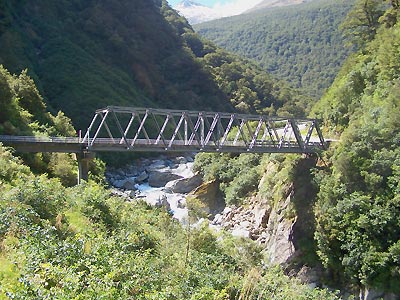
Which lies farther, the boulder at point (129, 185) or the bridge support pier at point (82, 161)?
the boulder at point (129, 185)

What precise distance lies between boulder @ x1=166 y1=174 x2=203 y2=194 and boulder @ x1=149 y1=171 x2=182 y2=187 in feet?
8.58

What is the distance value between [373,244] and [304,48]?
154155 millimetres

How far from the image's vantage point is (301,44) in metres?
167

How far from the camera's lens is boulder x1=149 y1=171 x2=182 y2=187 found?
50250 millimetres

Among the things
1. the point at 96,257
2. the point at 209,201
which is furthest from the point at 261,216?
the point at 96,257

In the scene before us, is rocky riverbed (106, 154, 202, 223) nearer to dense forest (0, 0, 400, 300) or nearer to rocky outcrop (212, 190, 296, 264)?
dense forest (0, 0, 400, 300)

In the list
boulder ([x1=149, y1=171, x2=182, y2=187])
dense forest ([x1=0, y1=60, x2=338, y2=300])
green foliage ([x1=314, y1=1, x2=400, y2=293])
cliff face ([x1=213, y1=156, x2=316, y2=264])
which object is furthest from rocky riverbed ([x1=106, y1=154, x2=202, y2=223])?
dense forest ([x1=0, y1=60, x2=338, y2=300])

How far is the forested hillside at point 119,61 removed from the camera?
69.1m

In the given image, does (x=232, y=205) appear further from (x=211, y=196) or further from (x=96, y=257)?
(x=96, y=257)

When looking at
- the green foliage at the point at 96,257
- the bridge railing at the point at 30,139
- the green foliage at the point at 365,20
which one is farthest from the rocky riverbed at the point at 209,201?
the green foliage at the point at 365,20

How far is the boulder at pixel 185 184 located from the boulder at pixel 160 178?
2616 millimetres

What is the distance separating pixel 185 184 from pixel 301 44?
447ft

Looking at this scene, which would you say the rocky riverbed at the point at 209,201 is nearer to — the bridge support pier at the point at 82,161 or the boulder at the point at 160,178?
the boulder at the point at 160,178

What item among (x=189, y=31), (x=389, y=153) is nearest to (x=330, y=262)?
(x=389, y=153)
